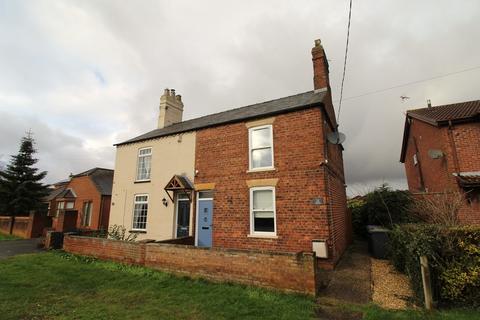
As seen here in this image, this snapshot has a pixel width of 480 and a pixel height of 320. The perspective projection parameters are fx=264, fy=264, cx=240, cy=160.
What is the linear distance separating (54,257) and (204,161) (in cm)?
761

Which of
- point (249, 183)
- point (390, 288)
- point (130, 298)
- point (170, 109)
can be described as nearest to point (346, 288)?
point (390, 288)

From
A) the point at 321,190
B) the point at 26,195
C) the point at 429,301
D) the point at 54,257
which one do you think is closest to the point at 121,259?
the point at 54,257

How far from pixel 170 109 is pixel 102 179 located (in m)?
12.8

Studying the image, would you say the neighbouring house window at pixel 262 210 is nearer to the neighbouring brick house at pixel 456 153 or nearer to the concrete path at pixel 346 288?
the concrete path at pixel 346 288

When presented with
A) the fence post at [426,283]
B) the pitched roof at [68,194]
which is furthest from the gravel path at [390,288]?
the pitched roof at [68,194]

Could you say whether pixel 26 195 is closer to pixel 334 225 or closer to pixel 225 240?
pixel 225 240

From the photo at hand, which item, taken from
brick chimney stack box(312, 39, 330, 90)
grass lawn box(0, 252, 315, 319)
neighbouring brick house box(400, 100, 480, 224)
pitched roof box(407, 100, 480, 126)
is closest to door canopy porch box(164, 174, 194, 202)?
grass lawn box(0, 252, 315, 319)

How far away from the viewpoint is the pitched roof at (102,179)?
2447cm

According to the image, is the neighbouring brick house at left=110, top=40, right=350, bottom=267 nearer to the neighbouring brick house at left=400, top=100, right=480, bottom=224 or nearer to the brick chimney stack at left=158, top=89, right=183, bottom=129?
the brick chimney stack at left=158, top=89, right=183, bottom=129

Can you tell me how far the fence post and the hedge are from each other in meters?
0.23

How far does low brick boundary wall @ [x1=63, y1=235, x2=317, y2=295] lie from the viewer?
6.66 m

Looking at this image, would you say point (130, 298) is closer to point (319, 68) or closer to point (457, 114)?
point (319, 68)

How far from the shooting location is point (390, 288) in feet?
23.2

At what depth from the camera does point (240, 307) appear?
592 cm
